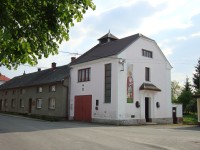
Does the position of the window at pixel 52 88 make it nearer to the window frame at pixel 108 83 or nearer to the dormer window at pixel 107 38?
the dormer window at pixel 107 38

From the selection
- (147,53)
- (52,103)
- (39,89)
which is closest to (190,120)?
(147,53)

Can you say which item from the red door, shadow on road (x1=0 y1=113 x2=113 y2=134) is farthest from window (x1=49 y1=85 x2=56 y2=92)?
shadow on road (x1=0 y1=113 x2=113 y2=134)

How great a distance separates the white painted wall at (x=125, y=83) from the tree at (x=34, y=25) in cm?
1917

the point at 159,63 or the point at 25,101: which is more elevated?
the point at 159,63

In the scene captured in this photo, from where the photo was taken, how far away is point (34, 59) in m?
6.97

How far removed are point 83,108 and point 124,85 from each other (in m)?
5.83

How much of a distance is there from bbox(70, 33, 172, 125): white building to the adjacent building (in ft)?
3.79

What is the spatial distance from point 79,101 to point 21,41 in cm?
2455

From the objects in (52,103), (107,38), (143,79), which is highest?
(107,38)

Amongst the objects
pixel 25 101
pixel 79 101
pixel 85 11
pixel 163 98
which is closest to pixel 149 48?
pixel 163 98

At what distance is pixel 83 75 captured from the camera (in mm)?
30500

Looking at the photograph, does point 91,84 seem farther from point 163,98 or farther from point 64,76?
point 163,98

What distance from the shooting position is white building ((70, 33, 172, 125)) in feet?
85.9

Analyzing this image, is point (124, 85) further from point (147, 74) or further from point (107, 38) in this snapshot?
point (107, 38)
